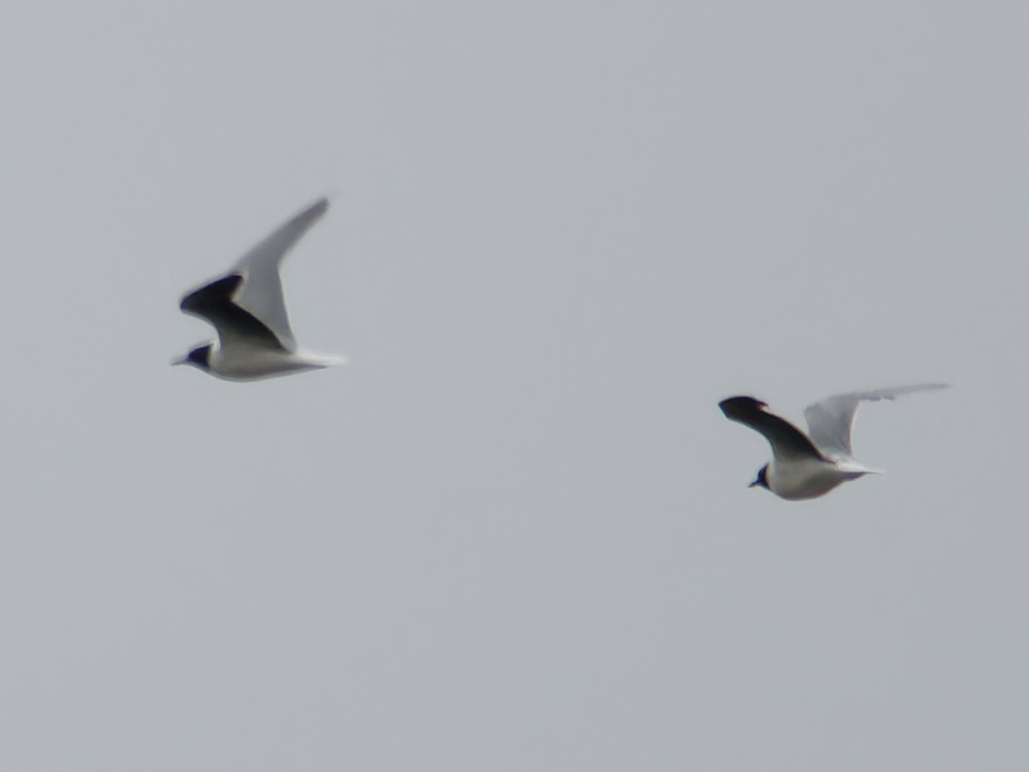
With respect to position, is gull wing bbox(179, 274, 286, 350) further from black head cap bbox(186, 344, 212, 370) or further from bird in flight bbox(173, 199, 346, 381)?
black head cap bbox(186, 344, 212, 370)

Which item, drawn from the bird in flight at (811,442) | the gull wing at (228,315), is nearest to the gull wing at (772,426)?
the bird in flight at (811,442)

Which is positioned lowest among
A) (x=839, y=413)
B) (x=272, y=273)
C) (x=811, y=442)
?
(x=811, y=442)

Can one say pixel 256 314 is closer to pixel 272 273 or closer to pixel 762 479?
pixel 272 273

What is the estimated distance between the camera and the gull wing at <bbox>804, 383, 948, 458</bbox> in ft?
78.2

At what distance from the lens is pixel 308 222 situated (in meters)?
20.2

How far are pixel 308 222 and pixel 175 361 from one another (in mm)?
3566

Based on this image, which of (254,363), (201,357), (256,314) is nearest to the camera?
(256,314)

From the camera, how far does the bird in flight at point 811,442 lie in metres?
20.5

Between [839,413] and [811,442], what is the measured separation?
8.90ft

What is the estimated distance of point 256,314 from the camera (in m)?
21.5

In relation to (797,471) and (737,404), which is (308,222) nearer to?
(737,404)

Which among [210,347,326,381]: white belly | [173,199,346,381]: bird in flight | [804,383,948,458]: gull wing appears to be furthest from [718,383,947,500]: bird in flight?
[210,347,326,381]: white belly

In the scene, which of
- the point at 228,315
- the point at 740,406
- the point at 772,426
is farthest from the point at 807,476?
the point at 228,315

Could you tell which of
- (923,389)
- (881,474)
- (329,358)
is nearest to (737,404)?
(881,474)
